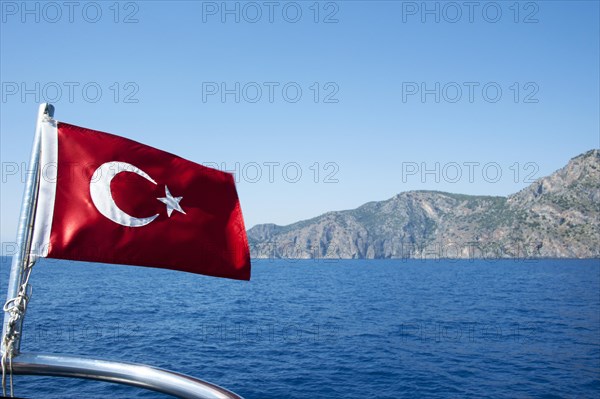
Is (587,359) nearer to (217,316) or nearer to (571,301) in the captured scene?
(217,316)

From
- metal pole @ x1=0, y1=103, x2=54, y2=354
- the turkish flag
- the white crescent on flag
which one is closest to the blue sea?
the turkish flag

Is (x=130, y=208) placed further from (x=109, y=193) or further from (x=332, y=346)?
(x=332, y=346)

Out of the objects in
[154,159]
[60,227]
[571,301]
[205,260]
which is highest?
[154,159]

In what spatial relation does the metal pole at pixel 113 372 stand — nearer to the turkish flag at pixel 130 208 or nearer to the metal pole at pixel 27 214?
the metal pole at pixel 27 214

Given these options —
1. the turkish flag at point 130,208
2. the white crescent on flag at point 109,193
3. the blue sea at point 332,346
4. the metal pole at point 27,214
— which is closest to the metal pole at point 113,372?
the metal pole at point 27,214

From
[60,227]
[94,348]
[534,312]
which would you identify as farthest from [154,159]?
[534,312]

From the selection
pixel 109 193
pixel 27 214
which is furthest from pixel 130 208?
pixel 27 214

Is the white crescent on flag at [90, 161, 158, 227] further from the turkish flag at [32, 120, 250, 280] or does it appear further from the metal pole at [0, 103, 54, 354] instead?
the metal pole at [0, 103, 54, 354]
